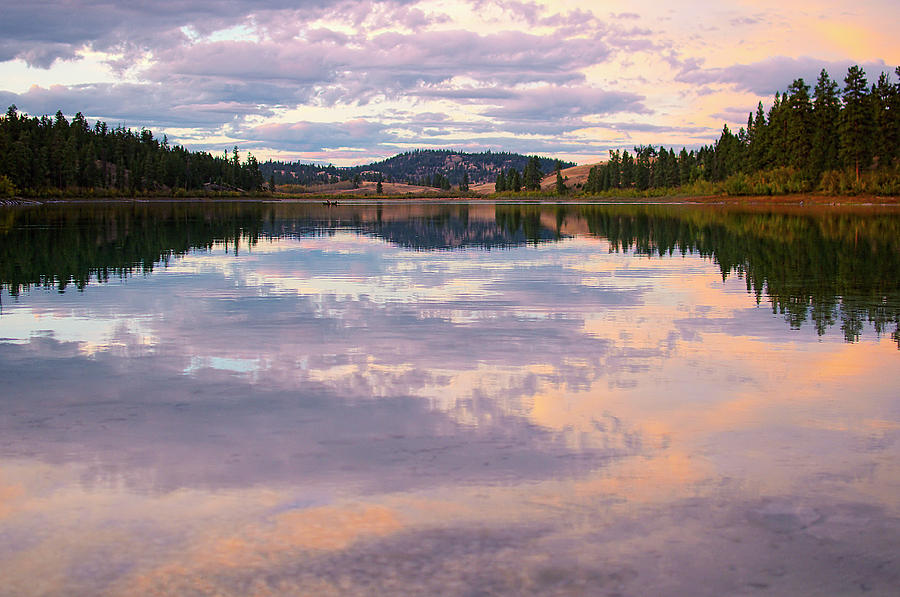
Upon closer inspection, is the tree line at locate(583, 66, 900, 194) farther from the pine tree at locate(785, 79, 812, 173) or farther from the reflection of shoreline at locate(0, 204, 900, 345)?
the reflection of shoreline at locate(0, 204, 900, 345)

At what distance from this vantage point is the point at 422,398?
1051 cm

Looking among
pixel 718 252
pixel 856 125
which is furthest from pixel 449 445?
pixel 856 125

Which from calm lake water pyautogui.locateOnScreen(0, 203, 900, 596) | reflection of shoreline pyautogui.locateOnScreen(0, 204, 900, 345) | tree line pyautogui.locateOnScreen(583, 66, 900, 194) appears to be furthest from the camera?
tree line pyautogui.locateOnScreen(583, 66, 900, 194)

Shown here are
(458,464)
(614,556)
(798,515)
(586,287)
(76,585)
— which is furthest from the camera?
(586,287)

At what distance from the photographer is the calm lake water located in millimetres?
6008

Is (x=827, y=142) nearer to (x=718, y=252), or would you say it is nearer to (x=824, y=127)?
(x=824, y=127)

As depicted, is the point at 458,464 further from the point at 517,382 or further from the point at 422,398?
the point at 517,382

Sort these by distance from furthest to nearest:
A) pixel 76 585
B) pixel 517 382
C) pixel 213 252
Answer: pixel 213 252
pixel 517 382
pixel 76 585

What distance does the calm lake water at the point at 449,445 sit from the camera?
601 centimetres

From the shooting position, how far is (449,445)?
28.3ft

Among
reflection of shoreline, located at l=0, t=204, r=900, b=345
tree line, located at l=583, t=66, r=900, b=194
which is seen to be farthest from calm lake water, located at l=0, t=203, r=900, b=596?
tree line, located at l=583, t=66, r=900, b=194

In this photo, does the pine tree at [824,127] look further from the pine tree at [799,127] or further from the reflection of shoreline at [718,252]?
the reflection of shoreline at [718,252]

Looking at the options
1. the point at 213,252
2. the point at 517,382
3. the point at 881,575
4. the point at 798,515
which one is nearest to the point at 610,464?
the point at 798,515

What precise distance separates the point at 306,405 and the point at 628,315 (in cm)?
919
